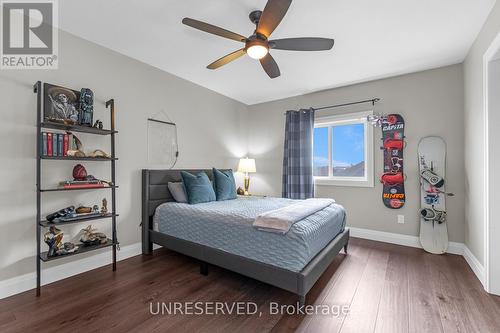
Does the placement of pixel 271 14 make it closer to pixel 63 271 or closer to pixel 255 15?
pixel 255 15

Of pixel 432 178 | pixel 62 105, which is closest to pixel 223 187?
pixel 62 105

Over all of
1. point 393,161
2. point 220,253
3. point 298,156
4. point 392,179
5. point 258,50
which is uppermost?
point 258,50

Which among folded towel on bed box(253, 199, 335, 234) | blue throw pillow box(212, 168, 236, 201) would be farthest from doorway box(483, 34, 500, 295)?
blue throw pillow box(212, 168, 236, 201)

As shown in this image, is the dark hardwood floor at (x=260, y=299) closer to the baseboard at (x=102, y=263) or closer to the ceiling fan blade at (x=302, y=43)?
the baseboard at (x=102, y=263)

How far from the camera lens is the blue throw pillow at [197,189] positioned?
306cm

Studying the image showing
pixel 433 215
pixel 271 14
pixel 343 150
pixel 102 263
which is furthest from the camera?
pixel 343 150

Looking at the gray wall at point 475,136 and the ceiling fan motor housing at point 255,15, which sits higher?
the ceiling fan motor housing at point 255,15

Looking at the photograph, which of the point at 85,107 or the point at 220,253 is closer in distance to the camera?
the point at 220,253

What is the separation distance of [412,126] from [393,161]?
1.84ft

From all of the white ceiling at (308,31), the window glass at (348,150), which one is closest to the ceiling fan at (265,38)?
the white ceiling at (308,31)

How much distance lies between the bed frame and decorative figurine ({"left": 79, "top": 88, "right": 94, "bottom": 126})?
0.92 meters

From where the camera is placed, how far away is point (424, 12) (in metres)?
2.08

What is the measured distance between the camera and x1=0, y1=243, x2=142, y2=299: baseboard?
2039mm

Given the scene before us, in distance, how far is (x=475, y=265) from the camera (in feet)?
8.11
